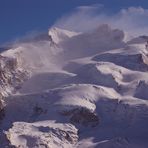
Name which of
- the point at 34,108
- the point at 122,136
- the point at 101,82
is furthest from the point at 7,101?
the point at 122,136

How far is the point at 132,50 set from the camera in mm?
199625

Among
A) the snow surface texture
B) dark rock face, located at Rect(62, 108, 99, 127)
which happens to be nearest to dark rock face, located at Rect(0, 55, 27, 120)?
the snow surface texture

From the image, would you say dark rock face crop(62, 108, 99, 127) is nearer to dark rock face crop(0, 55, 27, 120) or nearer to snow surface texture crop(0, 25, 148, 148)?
snow surface texture crop(0, 25, 148, 148)

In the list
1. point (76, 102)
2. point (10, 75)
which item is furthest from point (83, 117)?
point (10, 75)

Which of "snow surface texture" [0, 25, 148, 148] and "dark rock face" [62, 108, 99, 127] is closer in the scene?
"snow surface texture" [0, 25, 148, 148]

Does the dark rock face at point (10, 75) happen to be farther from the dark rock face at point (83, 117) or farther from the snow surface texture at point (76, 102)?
the dark rock face at point (83, 117)

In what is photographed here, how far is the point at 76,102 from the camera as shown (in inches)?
6412

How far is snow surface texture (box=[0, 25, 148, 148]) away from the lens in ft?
482

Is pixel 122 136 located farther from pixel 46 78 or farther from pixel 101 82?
pixel 46 78

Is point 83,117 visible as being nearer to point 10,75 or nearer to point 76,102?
point 76,102

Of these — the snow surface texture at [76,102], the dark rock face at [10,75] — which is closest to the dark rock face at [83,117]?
the snow surface texture at [76,102]

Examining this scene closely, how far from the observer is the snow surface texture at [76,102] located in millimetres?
146875

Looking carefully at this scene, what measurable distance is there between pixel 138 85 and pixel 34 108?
99.4 feet

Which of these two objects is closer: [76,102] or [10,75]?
[76,102]
